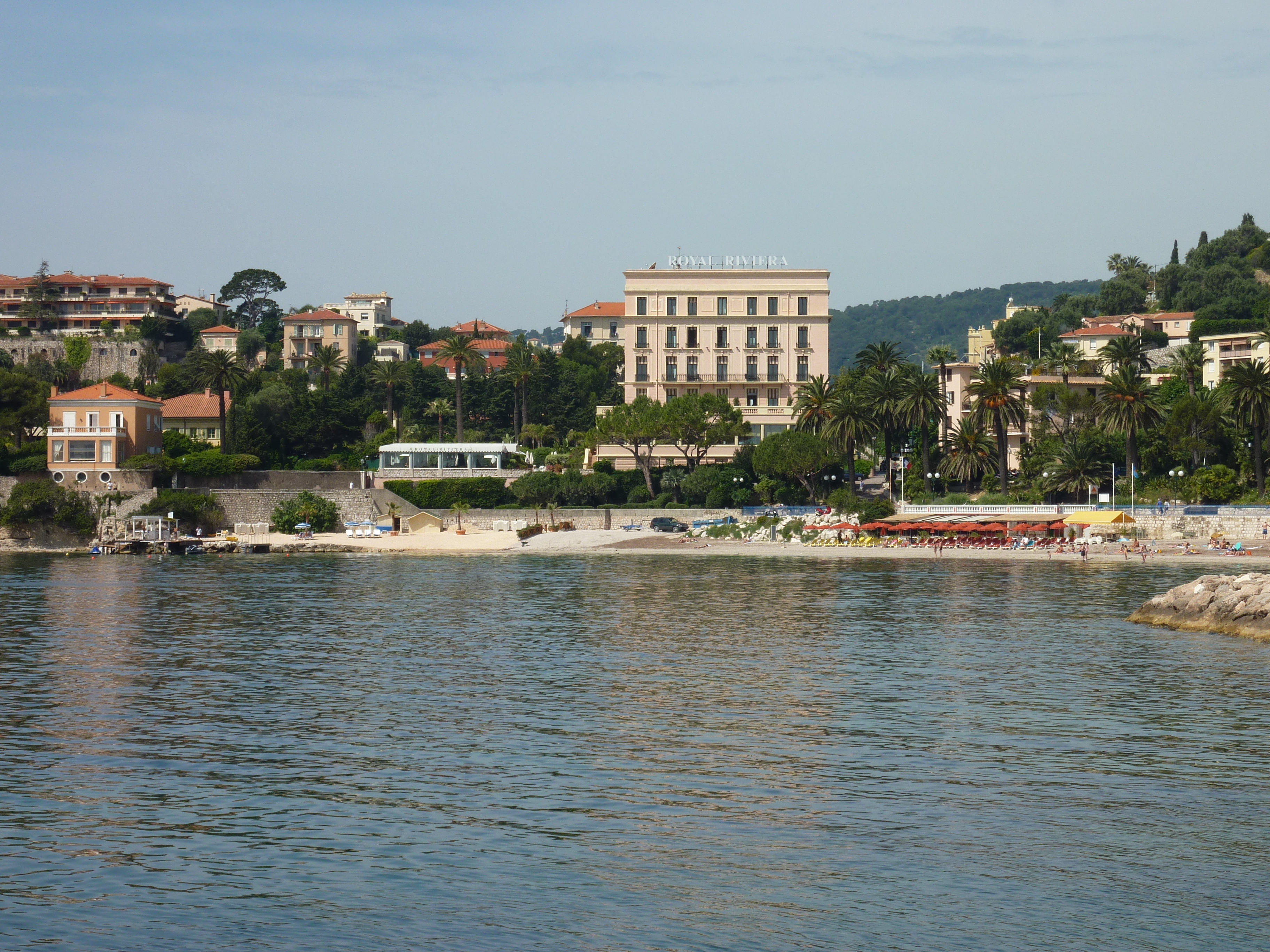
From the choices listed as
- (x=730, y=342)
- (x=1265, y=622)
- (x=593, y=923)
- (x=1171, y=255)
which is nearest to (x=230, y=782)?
(x=593, y=923)

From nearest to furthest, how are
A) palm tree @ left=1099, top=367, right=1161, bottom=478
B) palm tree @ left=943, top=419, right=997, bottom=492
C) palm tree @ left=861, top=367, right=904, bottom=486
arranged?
1. palm tree @ left=1099, top=367, right=1161, bottom=478
2. palm tree @ left=861, top=367, right=904, bottom=486
3. palm tree @ left=943, top=419, right=997, bottom=492

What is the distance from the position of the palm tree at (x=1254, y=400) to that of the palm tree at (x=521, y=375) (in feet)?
219

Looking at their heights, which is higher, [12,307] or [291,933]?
[12,307]

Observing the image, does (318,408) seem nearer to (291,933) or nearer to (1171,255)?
(291,933)

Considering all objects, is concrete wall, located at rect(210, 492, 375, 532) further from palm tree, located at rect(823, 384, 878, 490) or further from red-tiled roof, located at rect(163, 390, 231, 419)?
palm tree, located at rect(823, 384, 878, 490)

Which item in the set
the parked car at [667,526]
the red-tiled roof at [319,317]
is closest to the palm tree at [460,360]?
the parked car at [667,526]

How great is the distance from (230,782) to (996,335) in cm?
16809

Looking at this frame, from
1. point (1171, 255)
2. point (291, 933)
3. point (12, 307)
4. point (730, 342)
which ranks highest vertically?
point (1171, 255)

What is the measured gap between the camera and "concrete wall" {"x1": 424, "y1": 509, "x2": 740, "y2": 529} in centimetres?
9625

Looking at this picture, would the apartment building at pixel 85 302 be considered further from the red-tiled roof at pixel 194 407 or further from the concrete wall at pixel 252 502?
the concrete wall at pixel 252 502

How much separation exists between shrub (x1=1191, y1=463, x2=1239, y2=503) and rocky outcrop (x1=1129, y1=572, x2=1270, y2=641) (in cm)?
3546

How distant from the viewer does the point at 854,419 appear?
92.5 m

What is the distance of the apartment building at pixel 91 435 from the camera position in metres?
98.8

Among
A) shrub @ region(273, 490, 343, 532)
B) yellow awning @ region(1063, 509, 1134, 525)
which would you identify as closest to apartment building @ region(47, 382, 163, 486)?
shrub @ region(273, 490, 343, 532)
